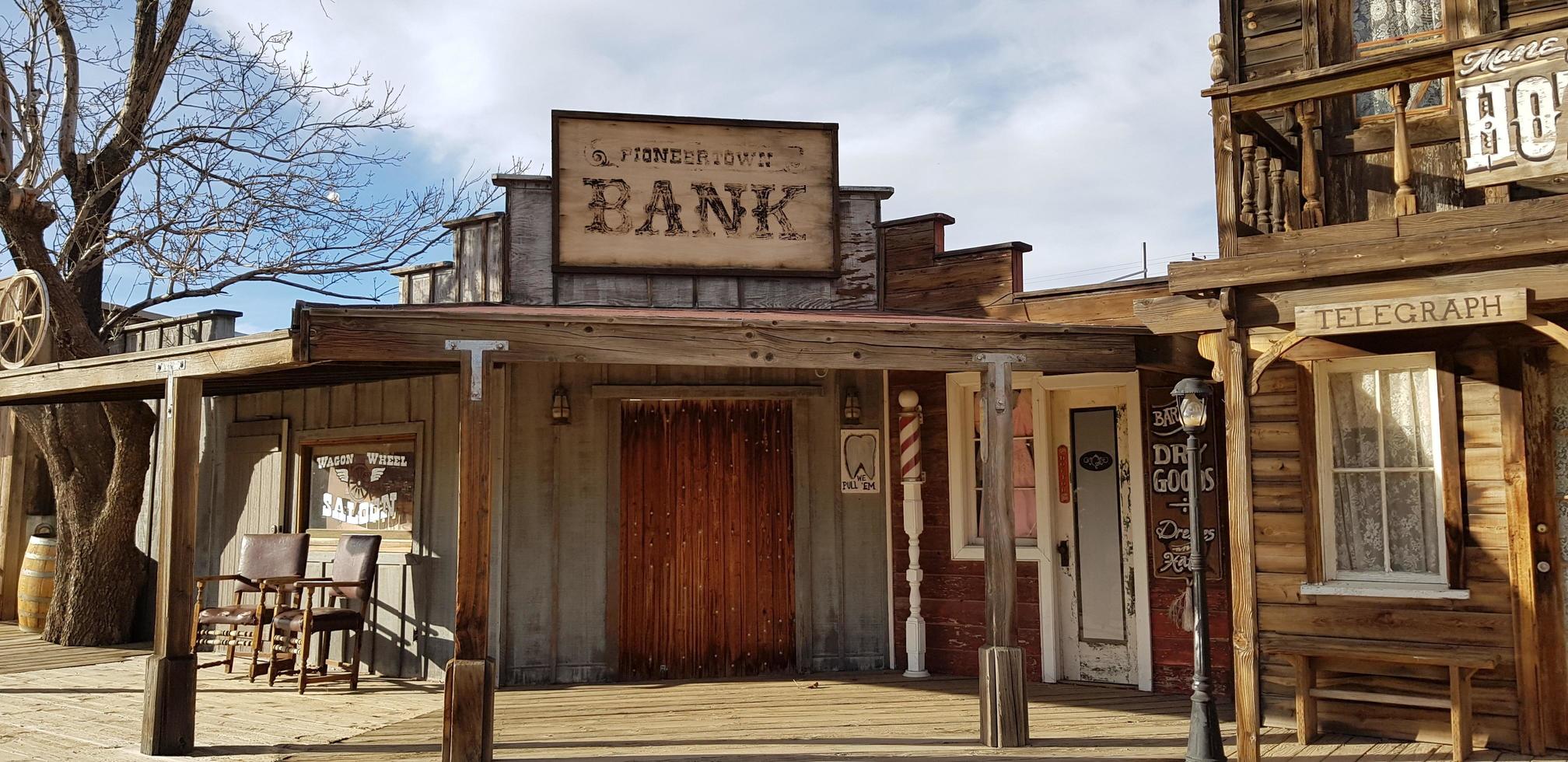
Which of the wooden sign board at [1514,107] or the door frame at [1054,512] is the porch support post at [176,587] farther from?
the wooden sign board at [1514,107]

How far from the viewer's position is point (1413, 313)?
544 cm

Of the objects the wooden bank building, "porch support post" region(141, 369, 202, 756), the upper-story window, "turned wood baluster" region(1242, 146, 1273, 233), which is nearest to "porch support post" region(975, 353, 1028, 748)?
the wooden bank building

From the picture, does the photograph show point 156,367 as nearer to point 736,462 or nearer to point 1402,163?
point 736,462

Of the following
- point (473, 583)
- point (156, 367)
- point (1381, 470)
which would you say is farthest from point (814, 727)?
point (156, 367)

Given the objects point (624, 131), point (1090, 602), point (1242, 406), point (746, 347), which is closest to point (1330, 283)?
point (1242, 406)

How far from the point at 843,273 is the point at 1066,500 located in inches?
93.9

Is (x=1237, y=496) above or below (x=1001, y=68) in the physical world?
below

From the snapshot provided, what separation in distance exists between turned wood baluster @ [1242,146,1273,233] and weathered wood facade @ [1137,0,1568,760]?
2cm

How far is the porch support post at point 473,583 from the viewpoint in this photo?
6.02 metres

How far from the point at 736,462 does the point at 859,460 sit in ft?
3.04

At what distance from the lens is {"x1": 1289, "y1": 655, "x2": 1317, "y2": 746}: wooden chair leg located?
667 centimetres

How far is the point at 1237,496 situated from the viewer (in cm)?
589

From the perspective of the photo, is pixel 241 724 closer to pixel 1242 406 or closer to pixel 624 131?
pixel 624 131

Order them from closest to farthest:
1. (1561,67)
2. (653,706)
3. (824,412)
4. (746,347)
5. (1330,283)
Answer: (1561,67), (1330,283), (746,347), (653,706), (824,412)
